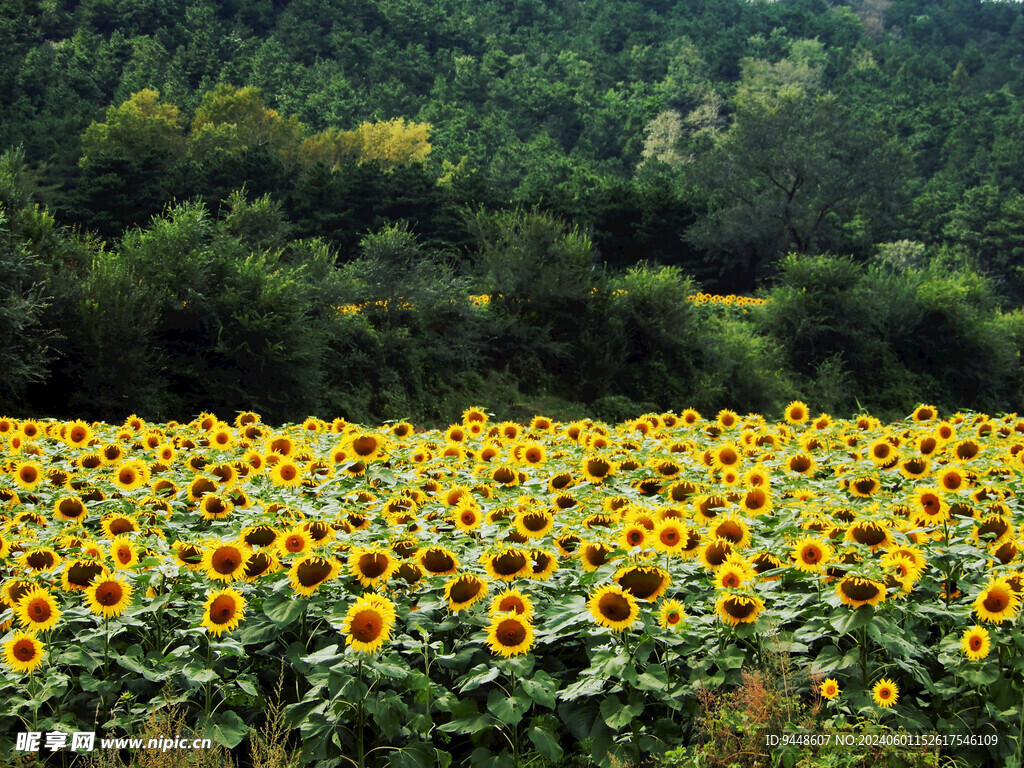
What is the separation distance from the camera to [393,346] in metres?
21.4

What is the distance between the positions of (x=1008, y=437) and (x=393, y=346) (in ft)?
51.2

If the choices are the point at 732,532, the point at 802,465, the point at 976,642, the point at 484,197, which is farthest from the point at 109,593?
the point at 484,197

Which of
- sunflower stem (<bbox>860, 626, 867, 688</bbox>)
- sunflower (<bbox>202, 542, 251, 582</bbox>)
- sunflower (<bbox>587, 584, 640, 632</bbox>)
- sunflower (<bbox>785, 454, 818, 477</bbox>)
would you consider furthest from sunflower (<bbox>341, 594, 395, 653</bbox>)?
sunflower (<bbox>785, 454, 818, 477</bbox>)

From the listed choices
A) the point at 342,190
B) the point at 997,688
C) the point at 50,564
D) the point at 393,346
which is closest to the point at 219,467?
the point at 50,564

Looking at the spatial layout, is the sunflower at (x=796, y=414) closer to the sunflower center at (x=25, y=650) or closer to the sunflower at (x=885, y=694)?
the sunflower at (x=885, y=694)

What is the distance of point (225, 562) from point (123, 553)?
18.8 inches

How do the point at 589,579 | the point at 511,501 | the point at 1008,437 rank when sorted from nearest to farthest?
1. the point at 589,579
2. the point at 511,501
3. the point at 1008,437

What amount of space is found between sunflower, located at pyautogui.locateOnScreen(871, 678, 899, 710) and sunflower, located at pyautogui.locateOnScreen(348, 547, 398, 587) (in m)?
1.76

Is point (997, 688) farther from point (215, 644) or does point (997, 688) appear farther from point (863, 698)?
point (215, 644)

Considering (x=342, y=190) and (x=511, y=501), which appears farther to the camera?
(x=342, y=190)

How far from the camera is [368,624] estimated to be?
3.23m

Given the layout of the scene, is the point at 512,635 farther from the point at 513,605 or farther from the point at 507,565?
the point at 507,565

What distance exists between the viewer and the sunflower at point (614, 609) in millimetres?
3322

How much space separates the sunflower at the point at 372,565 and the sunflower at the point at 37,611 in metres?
1.07
